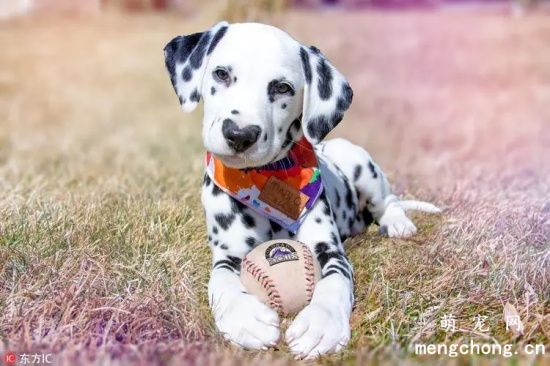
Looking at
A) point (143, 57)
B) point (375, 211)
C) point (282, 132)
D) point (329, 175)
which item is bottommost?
point (143, 57)

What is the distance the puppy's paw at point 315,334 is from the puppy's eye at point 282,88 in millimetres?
1112

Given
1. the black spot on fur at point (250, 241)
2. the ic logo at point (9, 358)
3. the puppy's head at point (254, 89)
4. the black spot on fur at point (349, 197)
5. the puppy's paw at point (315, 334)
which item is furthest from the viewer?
the black spot on fur at point (349, 197)

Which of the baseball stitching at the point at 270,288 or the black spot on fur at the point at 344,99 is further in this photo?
the black spot on fur at the point at 344,99

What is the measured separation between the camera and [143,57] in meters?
19.4

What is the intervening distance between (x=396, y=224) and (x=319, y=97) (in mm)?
1381

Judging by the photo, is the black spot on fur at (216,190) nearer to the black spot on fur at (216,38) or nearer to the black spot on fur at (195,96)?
the black spot on fur at (195,96)

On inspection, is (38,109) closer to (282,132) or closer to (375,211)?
(375,211)

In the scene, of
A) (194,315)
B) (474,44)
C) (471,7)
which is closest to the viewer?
(194,315)

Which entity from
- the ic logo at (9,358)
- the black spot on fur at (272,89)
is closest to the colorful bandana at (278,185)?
the black spot on fur at (272,89)

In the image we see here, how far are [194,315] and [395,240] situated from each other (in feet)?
5.54

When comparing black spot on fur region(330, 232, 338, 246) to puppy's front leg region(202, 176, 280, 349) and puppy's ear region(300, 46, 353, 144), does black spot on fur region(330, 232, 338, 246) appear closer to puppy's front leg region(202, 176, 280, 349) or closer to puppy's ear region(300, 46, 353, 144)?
puppy's front leg region(202, 176, 280, 349)

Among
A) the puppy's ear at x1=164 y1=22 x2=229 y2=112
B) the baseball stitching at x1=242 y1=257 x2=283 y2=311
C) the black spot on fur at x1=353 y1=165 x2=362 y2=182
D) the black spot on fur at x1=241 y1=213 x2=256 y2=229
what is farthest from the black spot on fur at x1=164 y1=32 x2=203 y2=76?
the black spot on fur at x1=353 y1=165 x2=362 y2=182

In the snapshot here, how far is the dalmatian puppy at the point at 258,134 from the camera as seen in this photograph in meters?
3.86

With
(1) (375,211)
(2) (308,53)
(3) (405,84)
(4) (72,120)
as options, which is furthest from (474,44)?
(2) (308,53)
